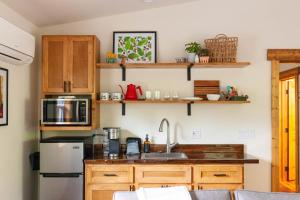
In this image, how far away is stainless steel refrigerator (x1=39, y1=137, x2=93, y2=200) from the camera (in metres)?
3.20

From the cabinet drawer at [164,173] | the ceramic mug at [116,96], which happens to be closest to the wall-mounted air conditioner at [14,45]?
the ceramic mug at [116,96]

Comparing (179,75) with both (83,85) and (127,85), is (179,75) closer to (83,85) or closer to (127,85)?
(127,85)

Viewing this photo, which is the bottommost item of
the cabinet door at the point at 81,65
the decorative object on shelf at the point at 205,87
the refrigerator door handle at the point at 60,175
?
the refrigerator door handle at the point at 60,175

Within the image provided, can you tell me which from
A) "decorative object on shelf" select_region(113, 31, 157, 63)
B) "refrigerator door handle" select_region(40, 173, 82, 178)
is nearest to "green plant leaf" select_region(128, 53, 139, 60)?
"decorative object on shelf" select_region(113, 31, 157, 63)

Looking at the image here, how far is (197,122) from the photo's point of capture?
3.70 metres

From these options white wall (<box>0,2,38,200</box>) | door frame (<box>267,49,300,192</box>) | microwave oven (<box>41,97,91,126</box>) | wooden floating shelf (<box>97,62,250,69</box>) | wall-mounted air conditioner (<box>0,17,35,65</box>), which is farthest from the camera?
door frame (<box>267,49,300,192</box>)

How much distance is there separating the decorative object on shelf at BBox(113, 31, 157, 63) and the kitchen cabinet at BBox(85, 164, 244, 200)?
1.26 m

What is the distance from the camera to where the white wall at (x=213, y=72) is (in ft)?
12.0

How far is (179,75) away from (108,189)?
4.91ft

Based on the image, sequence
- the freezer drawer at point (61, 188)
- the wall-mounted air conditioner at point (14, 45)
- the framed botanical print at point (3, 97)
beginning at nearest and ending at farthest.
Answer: the wall-mounted air conditioner at point (14, 45) → the framed botanical print at point (3, 97) → the freezer drawer at point (61, 188)

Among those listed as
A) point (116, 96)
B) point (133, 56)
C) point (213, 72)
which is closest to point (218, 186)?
point (213, 72)

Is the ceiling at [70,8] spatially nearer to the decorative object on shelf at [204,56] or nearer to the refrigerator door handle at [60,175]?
the decorative object on shelf at [204,56]

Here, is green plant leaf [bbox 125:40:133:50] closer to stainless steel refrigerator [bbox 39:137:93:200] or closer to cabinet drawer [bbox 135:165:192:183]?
stainless steel refrigerator [bbox 39:137:93:200]

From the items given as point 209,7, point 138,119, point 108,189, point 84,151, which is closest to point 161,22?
point 209,7
